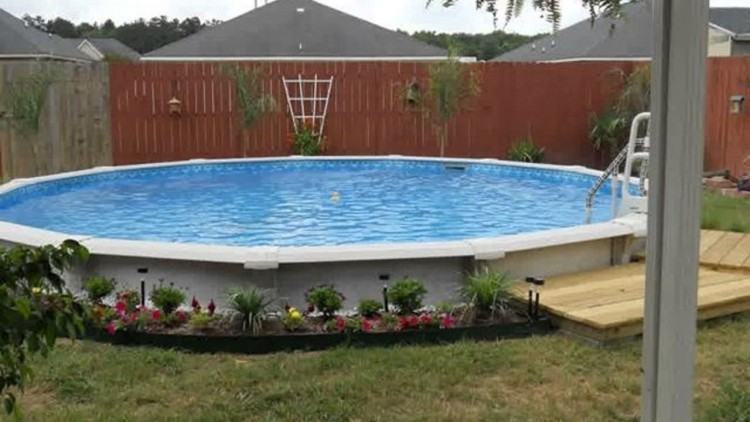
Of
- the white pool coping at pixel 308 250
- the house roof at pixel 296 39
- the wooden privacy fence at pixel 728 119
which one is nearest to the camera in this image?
the white pool coping at pixel 308 250

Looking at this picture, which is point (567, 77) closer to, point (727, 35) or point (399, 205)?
point (399, 205)

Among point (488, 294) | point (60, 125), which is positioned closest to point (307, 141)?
point (60, 125)

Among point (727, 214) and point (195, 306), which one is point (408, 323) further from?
point (727, 214)

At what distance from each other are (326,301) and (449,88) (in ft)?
28.4

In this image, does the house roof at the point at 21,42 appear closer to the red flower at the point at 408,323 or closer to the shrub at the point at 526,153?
the shrub at the point at 526,153

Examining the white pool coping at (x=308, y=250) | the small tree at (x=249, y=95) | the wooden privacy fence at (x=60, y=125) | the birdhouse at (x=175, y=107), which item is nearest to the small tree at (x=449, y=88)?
the small tree at (x=249, y=95)

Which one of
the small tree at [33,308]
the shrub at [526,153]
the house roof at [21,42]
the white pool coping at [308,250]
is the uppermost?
the house roof at [21,42]

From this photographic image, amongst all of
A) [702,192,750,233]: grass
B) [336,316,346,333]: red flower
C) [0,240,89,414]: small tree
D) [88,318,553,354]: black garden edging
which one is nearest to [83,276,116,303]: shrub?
[88,318,553,354]: black garden edging

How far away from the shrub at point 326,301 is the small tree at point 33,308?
255 centimetres

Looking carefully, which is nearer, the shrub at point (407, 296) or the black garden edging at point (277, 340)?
the black garden edging at point (277, 340)

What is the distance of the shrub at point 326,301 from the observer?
414 cm

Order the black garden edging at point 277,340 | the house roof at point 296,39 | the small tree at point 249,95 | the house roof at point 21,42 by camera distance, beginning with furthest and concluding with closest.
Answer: the house roof at point 296,39
the house roof at point 21,42
the small tree at point 249,95
the black garden edging at point 277,340

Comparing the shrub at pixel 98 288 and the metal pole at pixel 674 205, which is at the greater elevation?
the metal pole at pixel 674 205

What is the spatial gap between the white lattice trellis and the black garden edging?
31.4 feet
